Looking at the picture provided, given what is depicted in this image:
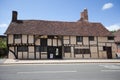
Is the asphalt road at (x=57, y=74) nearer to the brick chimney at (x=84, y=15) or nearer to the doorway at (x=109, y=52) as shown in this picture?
the doorway at (x=109, y=52)

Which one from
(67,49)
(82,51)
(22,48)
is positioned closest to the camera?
(22,48)

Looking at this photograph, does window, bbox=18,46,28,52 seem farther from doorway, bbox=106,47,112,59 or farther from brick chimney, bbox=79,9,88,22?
doorway, bbox=106,47,112,59

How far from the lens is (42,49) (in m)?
25.8

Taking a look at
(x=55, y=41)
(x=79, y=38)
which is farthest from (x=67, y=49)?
(x=79, y=38)

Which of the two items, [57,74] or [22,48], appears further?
[22,48]

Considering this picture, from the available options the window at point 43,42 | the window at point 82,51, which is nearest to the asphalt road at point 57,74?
the window at point 43,42

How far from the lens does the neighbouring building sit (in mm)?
25344

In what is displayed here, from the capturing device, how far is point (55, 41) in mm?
26328

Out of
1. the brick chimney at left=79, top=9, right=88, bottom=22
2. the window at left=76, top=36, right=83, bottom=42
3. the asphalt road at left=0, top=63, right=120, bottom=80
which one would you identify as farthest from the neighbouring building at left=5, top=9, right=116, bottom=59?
the asphalt road at left=0, top=63, right=120, bottom=80

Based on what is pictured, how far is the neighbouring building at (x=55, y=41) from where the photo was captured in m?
25.3

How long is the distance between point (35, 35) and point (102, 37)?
1152 cm

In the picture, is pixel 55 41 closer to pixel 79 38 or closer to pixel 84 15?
pixel 79 38

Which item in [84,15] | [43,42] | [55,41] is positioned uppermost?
[84,15]

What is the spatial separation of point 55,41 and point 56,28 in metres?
2.80
